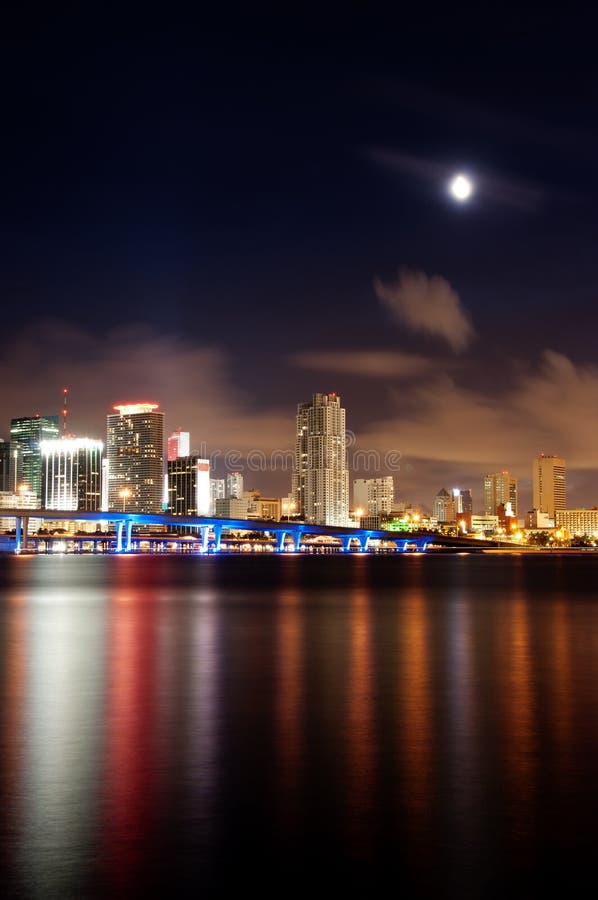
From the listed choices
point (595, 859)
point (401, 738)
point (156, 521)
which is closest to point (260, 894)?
point (595, 859)

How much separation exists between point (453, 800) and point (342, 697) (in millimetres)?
9310

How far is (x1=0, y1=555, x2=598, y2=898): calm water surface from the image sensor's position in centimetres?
966

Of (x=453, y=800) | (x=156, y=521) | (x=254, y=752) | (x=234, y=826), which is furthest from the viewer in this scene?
(x=156, y=521)

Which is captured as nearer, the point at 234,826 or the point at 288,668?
the point at 234,826

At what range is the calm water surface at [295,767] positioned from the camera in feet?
31.7

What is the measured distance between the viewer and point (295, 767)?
14273mm

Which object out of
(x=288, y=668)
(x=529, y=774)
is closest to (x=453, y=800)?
(x=529, y=774)

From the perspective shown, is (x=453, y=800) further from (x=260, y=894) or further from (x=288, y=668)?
(x=288, y=668)

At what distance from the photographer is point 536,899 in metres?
8.84

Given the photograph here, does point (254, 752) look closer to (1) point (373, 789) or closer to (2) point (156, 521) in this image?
(1) point (373, 789)

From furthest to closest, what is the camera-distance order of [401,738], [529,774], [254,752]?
[401,738], [254,752], [529,774]

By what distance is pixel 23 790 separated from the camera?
12.7 metres

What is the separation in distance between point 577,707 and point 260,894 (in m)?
12.8

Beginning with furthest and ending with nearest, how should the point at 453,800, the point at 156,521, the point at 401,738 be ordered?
the point at 156,521, the point at 401,738, the point at 453,800
